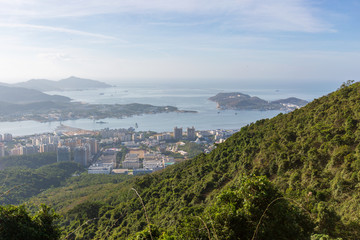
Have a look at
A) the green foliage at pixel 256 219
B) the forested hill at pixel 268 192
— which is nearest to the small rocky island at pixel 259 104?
the forested hill at pixel 268 192

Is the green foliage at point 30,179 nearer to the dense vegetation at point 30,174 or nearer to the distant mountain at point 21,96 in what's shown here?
the dense vegetation at point 30,174

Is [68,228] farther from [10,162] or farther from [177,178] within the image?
[10,162]

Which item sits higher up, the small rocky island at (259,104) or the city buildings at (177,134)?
the small rocky island at (259,104)

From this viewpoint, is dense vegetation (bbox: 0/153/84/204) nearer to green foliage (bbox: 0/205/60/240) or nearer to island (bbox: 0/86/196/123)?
green foliage (bbox: 0/205/60/240)

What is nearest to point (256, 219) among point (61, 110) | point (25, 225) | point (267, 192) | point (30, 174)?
point (267, 192)

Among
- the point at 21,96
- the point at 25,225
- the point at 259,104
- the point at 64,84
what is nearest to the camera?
the point at 25,225

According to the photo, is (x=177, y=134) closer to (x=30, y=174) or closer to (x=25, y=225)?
(x=30, y=174)

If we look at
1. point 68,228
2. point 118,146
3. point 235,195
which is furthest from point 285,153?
point 118,146
